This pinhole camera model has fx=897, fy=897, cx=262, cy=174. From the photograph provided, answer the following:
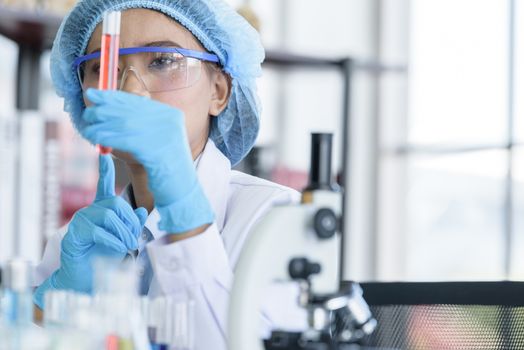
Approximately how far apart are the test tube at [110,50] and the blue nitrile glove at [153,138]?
0.05m

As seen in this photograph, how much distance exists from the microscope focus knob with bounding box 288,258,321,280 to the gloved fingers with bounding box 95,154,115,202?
0.70 meters

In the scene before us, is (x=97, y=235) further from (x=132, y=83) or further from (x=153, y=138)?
(x=153, y=138)

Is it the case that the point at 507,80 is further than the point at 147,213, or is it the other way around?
the point at 507,80

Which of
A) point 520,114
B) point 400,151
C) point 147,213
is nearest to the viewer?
point 147,213

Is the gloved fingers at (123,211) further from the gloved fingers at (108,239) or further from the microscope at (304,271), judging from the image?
the microscope at (304,271)

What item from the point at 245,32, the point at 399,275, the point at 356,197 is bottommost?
the point at 399,275

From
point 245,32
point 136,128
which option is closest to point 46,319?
point 136,128

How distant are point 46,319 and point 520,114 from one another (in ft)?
10.7

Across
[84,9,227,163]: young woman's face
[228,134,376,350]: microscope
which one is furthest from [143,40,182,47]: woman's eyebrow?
[228,134,376,350]: microscope

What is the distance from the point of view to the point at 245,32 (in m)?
1.88

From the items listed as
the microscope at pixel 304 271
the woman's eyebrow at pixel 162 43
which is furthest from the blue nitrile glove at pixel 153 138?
the woman's eyebrow at pixel 162 43

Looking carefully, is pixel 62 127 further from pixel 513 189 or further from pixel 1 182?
pixel 513 189

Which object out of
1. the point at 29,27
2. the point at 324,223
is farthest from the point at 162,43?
the point at 29,27

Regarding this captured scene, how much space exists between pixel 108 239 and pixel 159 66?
0.35 meters
